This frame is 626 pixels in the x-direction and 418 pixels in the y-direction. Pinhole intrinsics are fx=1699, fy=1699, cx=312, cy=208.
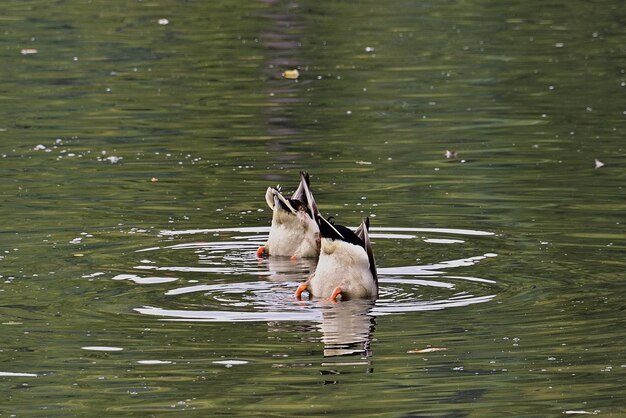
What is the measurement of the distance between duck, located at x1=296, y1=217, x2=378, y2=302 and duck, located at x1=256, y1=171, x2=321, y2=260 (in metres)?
1.45

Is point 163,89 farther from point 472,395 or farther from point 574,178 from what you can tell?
point 472,395

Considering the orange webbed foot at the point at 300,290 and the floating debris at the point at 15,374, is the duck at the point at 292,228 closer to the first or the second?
the orange webbed foot at the point at 300,290

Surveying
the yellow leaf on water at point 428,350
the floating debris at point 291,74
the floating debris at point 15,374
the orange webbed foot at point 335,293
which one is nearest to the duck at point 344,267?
the orange webbed foot at point 335,293

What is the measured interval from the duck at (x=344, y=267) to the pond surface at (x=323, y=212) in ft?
0.51

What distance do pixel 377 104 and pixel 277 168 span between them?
4581mm

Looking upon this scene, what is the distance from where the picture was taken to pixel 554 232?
13.2m

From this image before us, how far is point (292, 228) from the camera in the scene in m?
13.2

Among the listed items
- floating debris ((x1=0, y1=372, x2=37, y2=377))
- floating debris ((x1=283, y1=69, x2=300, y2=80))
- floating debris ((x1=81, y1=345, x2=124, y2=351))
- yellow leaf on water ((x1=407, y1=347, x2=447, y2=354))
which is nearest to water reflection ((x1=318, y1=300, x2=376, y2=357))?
yellow leaf on water ((x1=407, y1=347, x2=447, y2=354))

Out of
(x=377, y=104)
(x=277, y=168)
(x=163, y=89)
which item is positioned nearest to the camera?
(x=277, y=168)

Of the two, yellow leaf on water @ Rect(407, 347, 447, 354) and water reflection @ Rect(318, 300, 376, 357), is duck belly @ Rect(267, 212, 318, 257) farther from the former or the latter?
yellow leaf on water @ Rect(407, 347, 447, 354)

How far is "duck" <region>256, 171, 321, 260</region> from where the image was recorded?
13055 millimetres

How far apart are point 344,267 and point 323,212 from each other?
9.77 ft

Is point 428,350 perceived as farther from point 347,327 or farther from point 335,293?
point 335,293

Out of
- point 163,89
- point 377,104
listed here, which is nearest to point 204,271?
point 377,104
